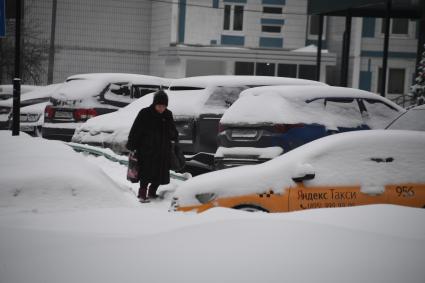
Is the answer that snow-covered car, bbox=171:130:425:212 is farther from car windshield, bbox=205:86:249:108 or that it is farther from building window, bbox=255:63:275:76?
building window, bbox=255:63:275:76

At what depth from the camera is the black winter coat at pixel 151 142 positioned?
8594mm

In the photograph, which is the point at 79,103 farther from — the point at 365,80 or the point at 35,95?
the point at 365,80

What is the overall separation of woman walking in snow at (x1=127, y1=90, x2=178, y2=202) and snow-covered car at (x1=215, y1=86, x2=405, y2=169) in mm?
827

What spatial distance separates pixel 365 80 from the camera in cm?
3225

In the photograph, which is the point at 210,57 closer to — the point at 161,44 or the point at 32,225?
the point at 161,44

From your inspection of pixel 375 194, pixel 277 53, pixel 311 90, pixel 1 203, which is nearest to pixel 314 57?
pixel 277 53

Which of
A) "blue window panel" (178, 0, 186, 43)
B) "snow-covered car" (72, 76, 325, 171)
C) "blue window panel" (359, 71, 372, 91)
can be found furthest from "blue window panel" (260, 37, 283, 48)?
"snow-covered car" (72, 76, 325, 171)

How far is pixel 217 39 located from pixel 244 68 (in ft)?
7.36

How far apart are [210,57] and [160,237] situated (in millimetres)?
26449

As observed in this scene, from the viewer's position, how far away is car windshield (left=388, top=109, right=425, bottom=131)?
30.0ft

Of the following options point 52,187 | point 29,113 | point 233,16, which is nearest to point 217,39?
point 233,16

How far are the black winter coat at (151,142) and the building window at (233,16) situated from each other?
2485 centimetres

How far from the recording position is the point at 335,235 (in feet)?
13.0

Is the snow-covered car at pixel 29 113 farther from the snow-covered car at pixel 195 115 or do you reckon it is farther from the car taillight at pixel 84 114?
the snow-covered car at pixel 195 115
